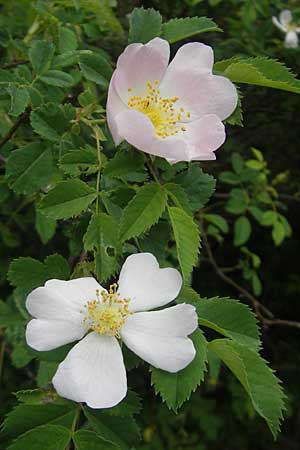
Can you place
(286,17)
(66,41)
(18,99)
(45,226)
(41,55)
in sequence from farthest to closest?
(286,17), (45,226), (66,41), (41,55), (18,99)

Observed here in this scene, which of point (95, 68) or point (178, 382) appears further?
point (95, 68)

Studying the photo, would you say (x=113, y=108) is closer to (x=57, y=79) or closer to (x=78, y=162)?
(x=78, y=162)

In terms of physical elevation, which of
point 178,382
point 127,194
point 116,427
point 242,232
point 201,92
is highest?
point 201,92

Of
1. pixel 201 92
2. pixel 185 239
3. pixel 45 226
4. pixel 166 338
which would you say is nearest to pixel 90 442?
pixel 166 338

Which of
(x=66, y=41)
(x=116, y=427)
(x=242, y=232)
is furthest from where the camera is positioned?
(x=242, y=232)

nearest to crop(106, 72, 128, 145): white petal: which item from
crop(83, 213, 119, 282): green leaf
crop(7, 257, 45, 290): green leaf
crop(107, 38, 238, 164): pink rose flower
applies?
crop(107, 38, 238, 164): pink rose flower

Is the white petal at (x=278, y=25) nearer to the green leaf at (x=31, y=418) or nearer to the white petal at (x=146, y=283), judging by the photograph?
the white petal at (x=146, y=283)
